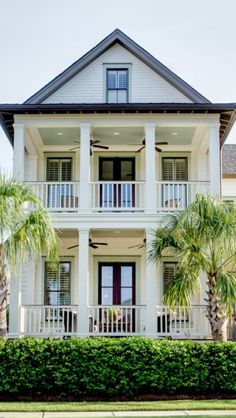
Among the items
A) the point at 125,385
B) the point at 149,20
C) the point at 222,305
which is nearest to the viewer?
the point at 125,385

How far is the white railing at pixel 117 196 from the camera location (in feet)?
61.5

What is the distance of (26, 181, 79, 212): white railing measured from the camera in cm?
1812

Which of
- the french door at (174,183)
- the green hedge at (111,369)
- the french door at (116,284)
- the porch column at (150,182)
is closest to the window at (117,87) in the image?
the french door at (174,183)

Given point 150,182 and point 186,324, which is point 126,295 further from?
point 150,182

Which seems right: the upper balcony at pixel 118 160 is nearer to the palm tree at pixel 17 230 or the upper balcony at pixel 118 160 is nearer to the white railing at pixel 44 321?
the white railing at pixel 44 321

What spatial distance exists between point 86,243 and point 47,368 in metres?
5.13

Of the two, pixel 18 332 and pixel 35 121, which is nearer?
pixel 18 332

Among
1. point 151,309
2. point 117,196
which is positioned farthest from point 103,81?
point 151,309

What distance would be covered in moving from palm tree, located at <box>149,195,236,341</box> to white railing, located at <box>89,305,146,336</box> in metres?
3.50

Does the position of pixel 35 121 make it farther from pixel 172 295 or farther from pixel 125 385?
pixel 125 385

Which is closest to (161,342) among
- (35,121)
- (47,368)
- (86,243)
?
(47,368)

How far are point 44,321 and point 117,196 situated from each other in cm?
434

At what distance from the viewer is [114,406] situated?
12.5m

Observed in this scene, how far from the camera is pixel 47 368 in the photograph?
43.4 feet
